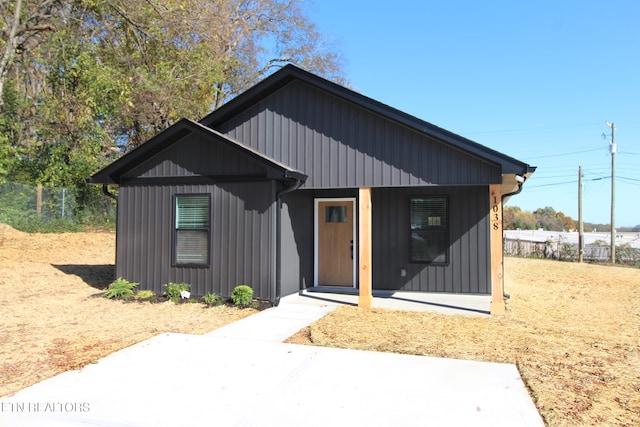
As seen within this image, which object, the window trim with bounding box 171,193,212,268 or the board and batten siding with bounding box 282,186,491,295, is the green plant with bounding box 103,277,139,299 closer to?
the window trim with bounding box 171,193,212,268

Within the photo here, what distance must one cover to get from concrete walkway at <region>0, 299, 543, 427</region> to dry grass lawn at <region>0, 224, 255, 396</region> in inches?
19.1

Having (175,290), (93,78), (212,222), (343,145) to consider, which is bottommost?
(175,290)

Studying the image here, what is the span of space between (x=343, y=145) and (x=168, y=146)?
3586 millimetres

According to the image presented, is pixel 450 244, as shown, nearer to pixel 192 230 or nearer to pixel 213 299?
pixel 213 299

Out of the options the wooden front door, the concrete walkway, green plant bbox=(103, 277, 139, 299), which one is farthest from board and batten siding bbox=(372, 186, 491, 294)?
green plant bbox=(103, 277, 139, 299)

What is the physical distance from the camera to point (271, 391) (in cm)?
413

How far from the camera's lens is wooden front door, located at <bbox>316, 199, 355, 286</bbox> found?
1035 cm

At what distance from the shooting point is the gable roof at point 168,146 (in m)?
8.23

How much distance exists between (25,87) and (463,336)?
68.5 feet

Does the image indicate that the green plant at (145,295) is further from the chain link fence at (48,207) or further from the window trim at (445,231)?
the chain link fence at (48,207)

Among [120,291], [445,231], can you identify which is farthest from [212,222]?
[445,231]

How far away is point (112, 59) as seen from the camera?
706 inches

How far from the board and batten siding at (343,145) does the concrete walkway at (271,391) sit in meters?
3.87

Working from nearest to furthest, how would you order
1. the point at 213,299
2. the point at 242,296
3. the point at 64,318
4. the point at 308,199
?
the point at 64,318
the point at 242,296
the point at 213,299
the point at 308,199
